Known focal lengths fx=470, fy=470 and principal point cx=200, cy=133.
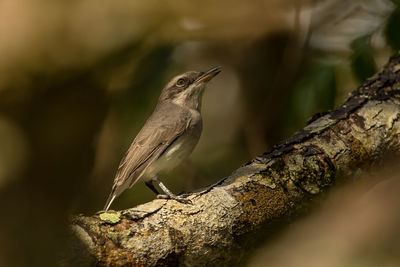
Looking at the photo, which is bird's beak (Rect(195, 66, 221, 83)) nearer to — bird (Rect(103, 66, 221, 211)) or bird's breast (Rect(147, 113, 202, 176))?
bird (Rect(103, 66, 221, 211))

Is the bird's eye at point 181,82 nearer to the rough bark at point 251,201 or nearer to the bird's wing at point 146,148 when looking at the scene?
the bird's wing at point 146,148

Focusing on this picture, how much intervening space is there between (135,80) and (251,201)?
2.75m

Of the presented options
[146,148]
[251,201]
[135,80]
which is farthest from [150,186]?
[251,201]

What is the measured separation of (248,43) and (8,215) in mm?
6475

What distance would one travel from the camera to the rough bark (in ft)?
8.72

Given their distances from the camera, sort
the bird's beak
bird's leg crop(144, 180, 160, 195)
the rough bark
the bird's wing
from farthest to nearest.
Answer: the bird's beak < bird's leg crop(144, 180, 160, 195) < the bird's wing < the rough bark

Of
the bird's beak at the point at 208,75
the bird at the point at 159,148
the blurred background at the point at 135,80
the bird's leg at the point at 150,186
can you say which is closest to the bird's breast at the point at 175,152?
the bird at the point at 159,148

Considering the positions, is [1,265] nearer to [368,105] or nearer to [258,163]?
[258,163]

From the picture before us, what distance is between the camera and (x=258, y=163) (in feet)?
11.7

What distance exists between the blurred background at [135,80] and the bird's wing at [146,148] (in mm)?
400

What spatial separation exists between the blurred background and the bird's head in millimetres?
198

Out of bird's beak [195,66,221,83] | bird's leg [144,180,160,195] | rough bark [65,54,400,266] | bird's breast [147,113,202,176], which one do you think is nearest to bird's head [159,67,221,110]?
bird's beak [195,66,221,83]

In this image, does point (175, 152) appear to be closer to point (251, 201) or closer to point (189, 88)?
point (189, 88)

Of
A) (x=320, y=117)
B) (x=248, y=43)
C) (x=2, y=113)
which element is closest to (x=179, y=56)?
(x=248, y=43)
